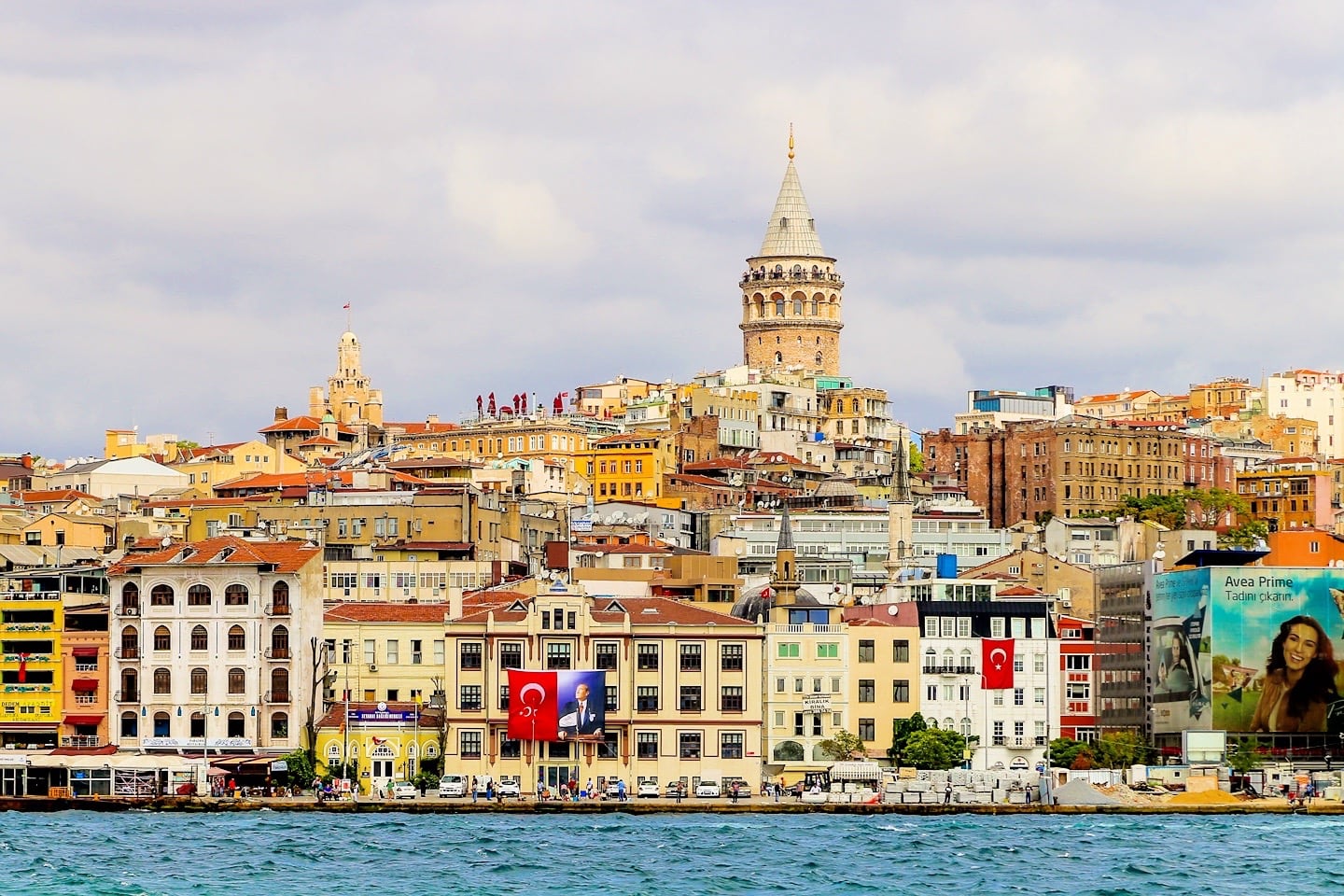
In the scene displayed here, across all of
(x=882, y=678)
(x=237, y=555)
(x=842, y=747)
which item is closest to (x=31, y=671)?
(x=237, y=555)

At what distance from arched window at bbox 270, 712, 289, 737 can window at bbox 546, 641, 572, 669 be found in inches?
382

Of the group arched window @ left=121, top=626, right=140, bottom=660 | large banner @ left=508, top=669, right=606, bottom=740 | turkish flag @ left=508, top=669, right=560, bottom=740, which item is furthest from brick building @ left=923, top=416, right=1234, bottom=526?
arched window @ left=121, top=626, right=140, bottom=660

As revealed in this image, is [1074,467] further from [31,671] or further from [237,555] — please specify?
[31,671]

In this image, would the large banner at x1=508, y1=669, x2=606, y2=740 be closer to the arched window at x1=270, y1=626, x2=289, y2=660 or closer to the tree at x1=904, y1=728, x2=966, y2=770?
the arched window at x1=270, y1=626, x2=289, y2=660

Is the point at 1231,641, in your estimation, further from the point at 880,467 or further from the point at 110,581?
the point at 880,467

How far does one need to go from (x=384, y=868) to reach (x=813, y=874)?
1182 cm

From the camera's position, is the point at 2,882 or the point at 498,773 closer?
the point at 2,882

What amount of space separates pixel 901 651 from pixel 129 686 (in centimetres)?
2856

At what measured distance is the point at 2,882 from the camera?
80188 mm

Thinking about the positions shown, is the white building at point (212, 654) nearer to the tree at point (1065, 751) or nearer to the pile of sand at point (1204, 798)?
the tree at point (1065, 751)

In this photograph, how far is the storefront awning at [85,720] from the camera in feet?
368

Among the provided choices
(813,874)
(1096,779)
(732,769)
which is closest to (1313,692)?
(1096,779)

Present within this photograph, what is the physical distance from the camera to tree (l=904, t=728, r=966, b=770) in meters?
113

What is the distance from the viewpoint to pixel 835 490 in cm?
17100
